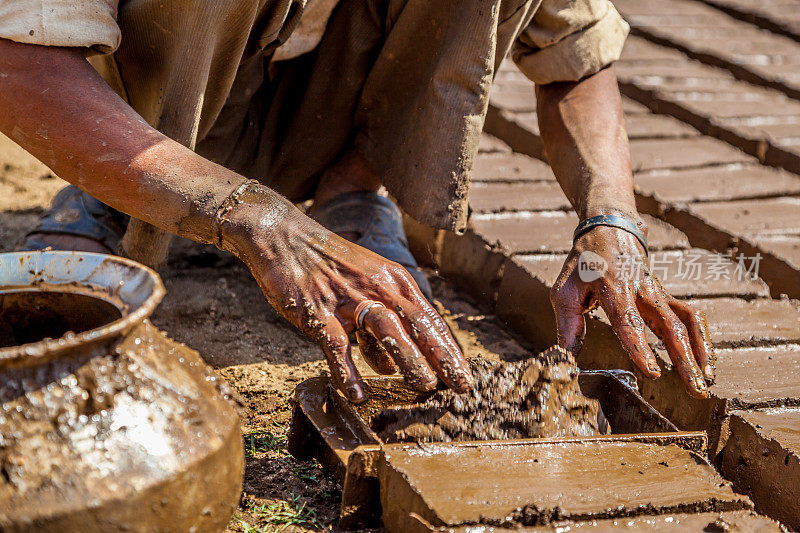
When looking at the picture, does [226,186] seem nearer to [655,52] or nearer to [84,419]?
[84,419]

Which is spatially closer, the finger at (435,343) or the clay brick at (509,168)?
the finger at (435,343)

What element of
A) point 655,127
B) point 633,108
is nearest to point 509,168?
point 655,127

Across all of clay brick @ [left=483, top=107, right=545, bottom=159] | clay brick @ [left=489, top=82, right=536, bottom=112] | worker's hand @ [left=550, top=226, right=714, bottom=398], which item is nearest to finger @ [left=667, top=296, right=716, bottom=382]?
worker's hand @ [left=550, top=226, right=714, bottom=398]

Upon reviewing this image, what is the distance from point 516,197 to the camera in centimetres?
363

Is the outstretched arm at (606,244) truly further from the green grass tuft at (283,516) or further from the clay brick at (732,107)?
the clay brick at (732,107)

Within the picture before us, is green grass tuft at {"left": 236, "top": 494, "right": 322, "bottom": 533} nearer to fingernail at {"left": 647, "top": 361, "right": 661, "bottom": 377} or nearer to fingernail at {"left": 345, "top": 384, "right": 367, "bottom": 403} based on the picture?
fingernail at {"left": 345, "top": 384, "right": 367, "bottom": 403}

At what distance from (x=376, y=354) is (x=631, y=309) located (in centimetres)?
73

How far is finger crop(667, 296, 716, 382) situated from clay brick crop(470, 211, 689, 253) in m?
0.99

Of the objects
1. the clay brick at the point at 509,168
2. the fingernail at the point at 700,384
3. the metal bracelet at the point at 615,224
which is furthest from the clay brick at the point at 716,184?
the fingernail at the point at 700,384

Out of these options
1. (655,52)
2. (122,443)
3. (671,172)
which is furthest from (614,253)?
(655,52)

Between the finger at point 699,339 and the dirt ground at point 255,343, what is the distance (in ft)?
2.82

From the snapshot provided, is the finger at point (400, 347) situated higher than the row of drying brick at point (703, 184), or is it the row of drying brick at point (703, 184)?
the finger at point (400, 347)

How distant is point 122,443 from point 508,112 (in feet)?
11.3

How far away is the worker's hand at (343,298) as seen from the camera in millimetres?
1713
